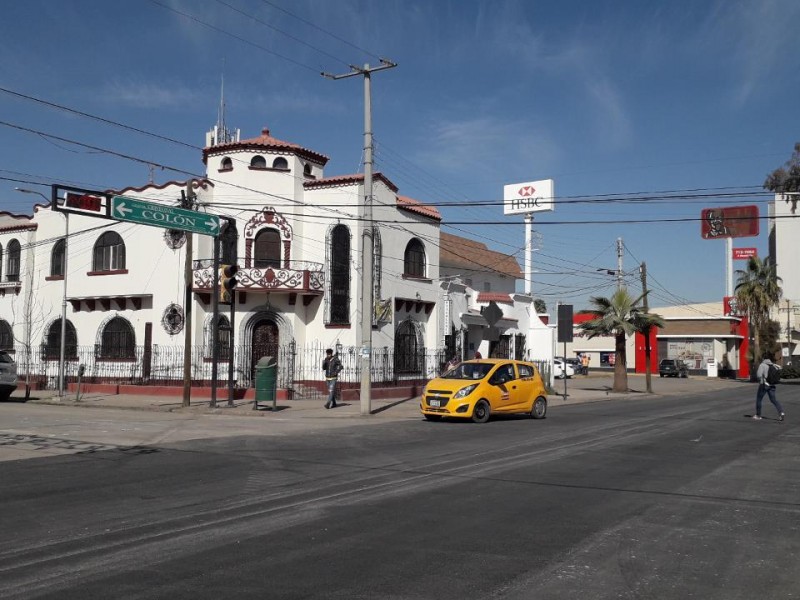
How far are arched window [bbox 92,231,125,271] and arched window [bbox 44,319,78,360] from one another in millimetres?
3155

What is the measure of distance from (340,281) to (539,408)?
37.9ft

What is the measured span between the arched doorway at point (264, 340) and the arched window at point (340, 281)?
90.5 inches

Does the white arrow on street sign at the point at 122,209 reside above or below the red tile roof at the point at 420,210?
below

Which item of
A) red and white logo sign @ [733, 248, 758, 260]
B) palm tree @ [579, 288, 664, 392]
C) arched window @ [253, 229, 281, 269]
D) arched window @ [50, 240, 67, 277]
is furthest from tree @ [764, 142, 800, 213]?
red and white logo sign @ [733, 248, 758, 260]

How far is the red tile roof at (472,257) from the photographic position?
47.0m

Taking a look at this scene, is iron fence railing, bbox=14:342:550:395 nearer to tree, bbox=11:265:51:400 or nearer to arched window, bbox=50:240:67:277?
tree, bbox=11:265:51:400

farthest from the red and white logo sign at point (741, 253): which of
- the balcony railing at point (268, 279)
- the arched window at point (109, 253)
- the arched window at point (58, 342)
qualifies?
the arched window at point (58, 342)

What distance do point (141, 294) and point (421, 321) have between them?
11.5m

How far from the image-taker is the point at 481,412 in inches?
742

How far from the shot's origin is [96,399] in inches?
1057

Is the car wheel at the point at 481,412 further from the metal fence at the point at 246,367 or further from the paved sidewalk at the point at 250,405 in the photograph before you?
the metal fence at the point at 246,367

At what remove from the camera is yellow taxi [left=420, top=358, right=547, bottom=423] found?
18.6 m

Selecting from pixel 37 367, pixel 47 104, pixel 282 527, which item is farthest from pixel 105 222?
pixel 282 527

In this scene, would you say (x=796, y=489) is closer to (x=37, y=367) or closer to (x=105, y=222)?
(x=105, y=222)
